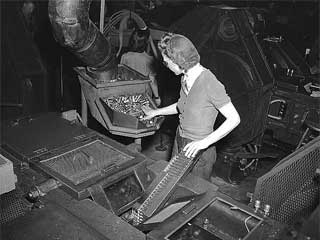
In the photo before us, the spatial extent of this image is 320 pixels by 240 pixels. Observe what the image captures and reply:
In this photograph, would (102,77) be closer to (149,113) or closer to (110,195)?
(149,113)

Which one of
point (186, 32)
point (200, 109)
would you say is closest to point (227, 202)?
point (200, 109)

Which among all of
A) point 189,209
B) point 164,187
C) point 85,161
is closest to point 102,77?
point 85,161

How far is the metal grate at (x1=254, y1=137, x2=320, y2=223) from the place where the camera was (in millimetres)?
1534

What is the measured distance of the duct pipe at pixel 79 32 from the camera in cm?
229

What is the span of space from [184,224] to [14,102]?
3.20 metres

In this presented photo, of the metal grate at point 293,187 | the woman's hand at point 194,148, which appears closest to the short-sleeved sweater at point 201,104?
the woman's hand at point 194,148

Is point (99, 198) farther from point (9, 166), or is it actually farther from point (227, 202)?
point (227, 202)

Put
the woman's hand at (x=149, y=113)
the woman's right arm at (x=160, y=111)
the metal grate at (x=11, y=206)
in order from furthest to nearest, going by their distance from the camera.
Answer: the woman's hand at (x=149, y=113) < the woman's right arm at (x=160, y=111) < the metal grate at (x=11, y=206)

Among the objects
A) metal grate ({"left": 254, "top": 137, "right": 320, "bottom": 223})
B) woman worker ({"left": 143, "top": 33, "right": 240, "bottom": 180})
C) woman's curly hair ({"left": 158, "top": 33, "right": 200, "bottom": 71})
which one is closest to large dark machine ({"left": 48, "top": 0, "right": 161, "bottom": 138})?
woman worker ({"left": 143, "top": 33, "right": 240, "bottom": 180})

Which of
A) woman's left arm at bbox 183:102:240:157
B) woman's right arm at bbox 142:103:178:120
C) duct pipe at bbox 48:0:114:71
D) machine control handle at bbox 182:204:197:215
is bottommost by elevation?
machine control handle at bbox 182:204:197:215

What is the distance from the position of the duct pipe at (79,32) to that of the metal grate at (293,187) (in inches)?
64.2

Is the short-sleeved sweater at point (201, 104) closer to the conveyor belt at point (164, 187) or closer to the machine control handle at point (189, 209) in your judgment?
the conveyor belt at point (164, 187)

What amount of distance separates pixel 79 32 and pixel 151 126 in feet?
2.85

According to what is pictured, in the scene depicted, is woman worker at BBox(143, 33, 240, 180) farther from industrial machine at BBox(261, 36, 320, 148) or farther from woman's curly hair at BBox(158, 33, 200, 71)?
industrial machine at BBox(261, 36, 320, 148)
